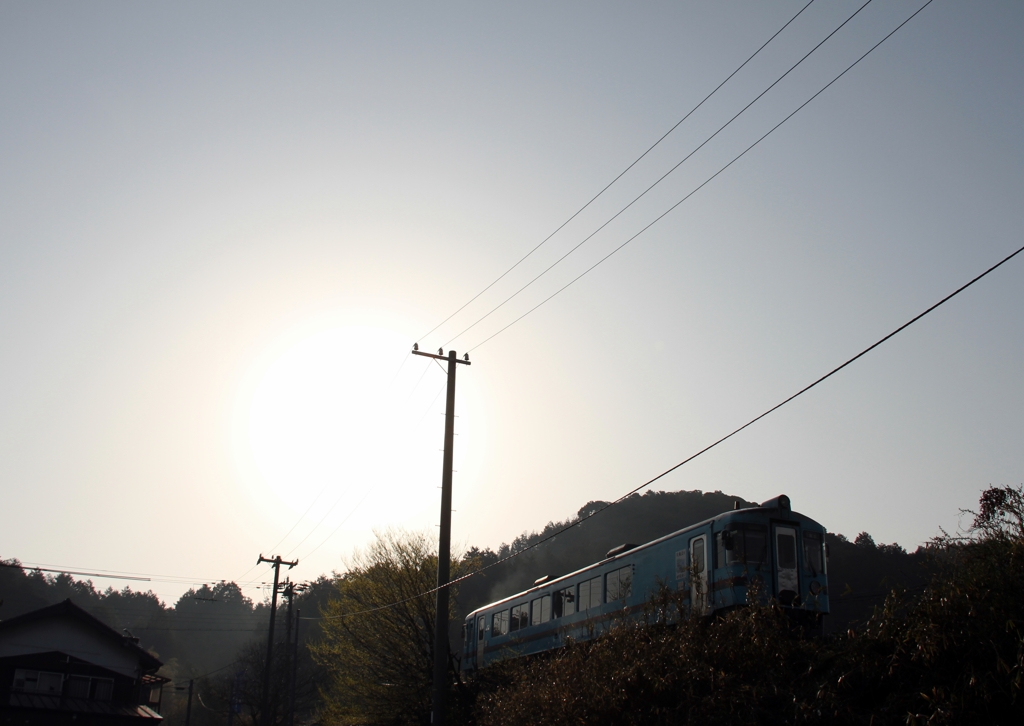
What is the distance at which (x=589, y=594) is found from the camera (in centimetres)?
2216

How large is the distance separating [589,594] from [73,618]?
29190 millimetres

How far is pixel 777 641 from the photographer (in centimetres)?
1078

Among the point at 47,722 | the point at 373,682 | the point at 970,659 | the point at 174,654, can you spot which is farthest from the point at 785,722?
the point at 174,654

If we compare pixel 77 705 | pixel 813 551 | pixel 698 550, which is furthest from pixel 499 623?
pixel 77 705

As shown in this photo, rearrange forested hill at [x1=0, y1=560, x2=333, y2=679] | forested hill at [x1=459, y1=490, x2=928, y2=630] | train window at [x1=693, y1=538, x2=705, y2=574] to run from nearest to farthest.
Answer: train window at [x1=693, y1=538, x2=705, y2=574], forested hill at [x1=459, y1=490, x2=928, y2=630], forested hill at [x1=0, y1=560, x2=333, y2=679]

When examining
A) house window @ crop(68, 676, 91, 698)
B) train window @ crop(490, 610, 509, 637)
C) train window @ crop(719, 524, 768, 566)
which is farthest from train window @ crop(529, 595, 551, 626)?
house window @ crop(68, 676, 91, 698)

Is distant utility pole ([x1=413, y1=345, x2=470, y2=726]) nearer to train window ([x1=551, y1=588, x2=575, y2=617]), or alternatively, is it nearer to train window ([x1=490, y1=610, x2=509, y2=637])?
train window ([x1=551, y1=588, x2=575, y2=617])

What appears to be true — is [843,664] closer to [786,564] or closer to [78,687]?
[786,564]

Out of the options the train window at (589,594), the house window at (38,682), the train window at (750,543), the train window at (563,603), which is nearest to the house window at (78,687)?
the house window at (38,682)

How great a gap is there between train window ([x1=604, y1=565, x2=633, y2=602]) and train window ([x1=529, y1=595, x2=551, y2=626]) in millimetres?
3672

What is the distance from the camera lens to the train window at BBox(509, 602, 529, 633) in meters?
26.3

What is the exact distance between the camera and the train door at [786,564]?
A: 17.6 m

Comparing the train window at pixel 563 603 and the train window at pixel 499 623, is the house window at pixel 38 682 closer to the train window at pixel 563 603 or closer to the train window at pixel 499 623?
the train window at pixel 499 623

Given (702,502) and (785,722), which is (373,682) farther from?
(702,502)
